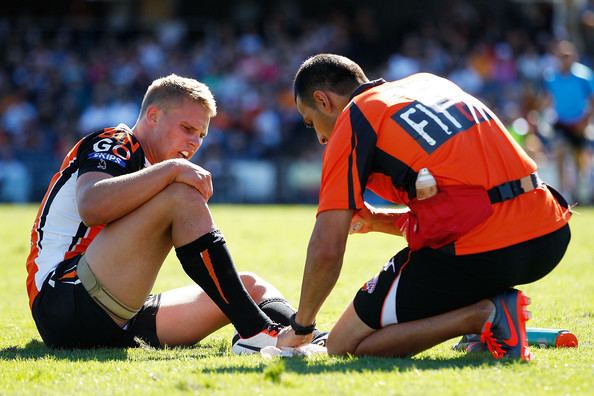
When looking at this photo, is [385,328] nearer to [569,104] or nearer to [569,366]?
[569,366]

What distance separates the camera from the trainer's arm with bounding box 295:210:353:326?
14.6 feet

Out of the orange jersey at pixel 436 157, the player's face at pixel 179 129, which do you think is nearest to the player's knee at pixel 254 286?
the player's face at pixel 179 129

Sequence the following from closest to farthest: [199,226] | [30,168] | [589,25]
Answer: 1. [199,226]
2. [30,168]
3. [589,25]

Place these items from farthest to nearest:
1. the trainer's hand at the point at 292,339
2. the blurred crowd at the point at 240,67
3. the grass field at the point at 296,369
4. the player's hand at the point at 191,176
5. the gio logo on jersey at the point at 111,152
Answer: the blurred crowd at the point at 240,67 < the gio logo on jersey at the point at 111,152 < the player's hand at the point at 191,176 < the trainer's hand at the point at 292,339 < the grass field at the point at 296,369

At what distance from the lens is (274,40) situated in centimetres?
2506

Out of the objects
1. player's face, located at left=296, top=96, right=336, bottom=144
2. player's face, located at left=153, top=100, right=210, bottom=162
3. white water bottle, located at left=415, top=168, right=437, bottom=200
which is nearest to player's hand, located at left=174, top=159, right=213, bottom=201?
player's face, located at left=153, top=100, right=210, bottom=162

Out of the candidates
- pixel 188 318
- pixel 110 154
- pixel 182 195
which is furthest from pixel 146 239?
pixel 188 318

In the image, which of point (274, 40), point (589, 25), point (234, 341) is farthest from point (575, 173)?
point (234, 341)

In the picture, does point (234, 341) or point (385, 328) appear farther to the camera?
point (234, 341)

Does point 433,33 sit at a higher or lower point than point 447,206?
higher

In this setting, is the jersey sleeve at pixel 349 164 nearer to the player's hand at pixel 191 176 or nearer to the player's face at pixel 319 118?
the player's face at pixel 319 118

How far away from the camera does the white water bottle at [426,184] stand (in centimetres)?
442

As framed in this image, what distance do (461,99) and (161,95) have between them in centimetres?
171

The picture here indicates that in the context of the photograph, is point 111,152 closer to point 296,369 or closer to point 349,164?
point 349,164
